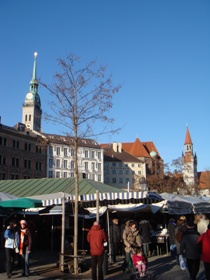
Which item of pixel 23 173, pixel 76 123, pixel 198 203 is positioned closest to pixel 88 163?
pixel 23 173

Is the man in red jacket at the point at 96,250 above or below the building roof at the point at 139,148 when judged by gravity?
below

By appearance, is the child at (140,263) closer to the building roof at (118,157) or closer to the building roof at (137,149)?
the building roof at (118,157)

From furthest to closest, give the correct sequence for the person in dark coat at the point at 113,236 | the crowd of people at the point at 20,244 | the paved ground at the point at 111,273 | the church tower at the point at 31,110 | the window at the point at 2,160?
the church tower at the point at 31,110, the window at the point at 2,160, the person in dark coat at the point at 113,236, the crowd of people at the point at 20,244, the paved ground at the point at 111,273

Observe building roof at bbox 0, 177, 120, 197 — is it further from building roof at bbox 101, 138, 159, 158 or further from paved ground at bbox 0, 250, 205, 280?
building roof at bbox 101, 138, 159, 158

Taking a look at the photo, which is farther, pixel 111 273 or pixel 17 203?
pixel 17 203

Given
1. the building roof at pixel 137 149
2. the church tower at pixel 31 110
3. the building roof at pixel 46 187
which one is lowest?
the building roof at pixel 46 187

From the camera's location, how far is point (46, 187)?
25.4 meters

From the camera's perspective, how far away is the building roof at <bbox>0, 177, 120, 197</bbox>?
23641 mm

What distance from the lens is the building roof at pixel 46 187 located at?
23641 millimetres

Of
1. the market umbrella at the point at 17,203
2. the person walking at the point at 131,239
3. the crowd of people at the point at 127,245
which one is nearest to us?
the crowd of people at the point at 127,245

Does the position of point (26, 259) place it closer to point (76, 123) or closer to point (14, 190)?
point (76, 123)

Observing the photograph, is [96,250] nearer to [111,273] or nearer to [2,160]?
[111,273]

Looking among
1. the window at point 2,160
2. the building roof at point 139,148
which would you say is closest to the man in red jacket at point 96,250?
the window at point 2,160

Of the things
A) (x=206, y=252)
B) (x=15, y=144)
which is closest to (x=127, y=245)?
(x=206, y=252)
